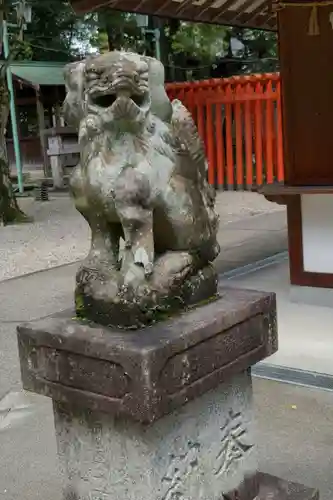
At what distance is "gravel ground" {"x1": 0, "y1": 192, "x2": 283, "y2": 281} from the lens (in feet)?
27.3

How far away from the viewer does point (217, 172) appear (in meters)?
13.4

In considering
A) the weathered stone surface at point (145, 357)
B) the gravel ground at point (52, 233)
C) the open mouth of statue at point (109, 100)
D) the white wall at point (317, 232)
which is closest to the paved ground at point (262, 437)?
the weathered stone surface at point (145, 357)

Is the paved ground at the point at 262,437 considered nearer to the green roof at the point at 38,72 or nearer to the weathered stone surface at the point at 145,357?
the weathered stone surface at the point at 145,357

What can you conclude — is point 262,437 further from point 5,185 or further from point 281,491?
point 5,185

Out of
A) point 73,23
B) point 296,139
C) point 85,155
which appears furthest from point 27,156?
point 85,155

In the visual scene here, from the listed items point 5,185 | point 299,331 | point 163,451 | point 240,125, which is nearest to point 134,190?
point 163,451

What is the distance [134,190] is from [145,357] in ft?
1.65

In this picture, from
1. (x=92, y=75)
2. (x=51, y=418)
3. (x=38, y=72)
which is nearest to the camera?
Result: (x=92, y=75)

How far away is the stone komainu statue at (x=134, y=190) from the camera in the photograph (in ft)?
6.69

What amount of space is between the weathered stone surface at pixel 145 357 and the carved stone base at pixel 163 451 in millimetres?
127

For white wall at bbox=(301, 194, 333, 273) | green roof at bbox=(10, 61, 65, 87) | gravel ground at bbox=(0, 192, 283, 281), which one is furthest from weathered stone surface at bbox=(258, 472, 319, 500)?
green roof at bbox=(10, 61, 65, 87)

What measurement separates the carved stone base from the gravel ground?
555 cm

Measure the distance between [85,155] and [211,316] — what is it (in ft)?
2.16

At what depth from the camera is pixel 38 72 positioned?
17.6 m
